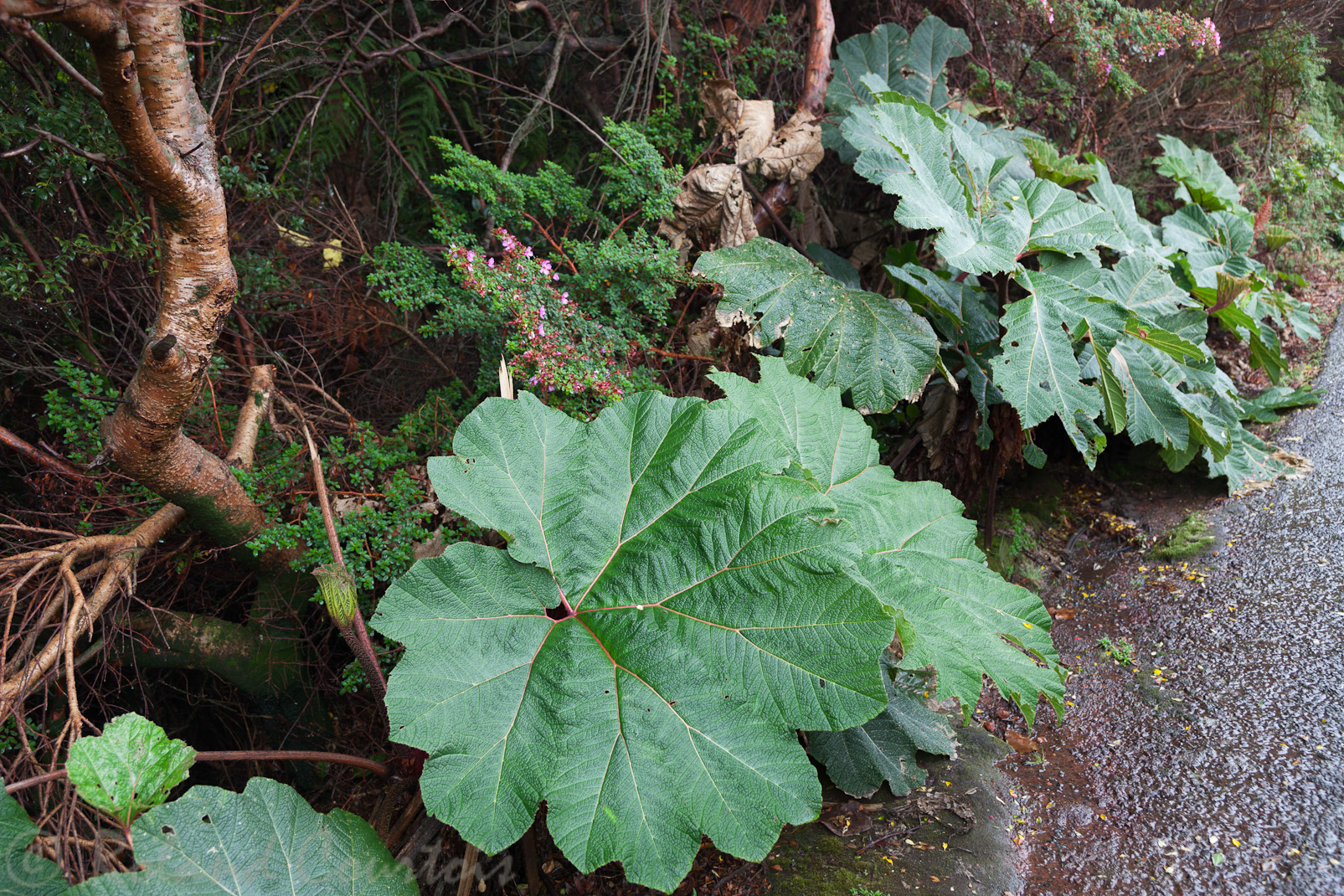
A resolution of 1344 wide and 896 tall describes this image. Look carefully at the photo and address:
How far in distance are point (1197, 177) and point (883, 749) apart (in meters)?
4.78

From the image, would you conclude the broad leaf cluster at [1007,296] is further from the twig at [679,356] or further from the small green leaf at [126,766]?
the small green leaf at [126,766]

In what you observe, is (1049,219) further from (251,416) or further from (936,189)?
(251,416)

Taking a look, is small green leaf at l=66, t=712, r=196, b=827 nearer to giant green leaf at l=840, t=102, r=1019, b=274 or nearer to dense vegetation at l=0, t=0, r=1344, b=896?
dense vegetation at l=0, t=0, r=1344, b=896

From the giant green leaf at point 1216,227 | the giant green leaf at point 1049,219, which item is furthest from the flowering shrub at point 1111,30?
the giant green leaf at point 1049,219

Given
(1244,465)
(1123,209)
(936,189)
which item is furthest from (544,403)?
(1244,465)

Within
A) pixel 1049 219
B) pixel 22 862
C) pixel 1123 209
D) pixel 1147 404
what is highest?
pixel 1049 219

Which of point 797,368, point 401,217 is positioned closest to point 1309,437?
point 797,368

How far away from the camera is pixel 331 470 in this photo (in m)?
2.50

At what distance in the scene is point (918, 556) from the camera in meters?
2.04

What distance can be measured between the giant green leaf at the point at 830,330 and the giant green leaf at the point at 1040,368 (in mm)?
278

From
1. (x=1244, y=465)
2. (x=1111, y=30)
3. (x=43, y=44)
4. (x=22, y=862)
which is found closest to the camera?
(x=43, y=44)

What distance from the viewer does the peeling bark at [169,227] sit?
131 centimetres

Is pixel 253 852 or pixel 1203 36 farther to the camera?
pixel 1203 36

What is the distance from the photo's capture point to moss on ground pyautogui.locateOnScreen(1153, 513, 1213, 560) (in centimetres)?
324
